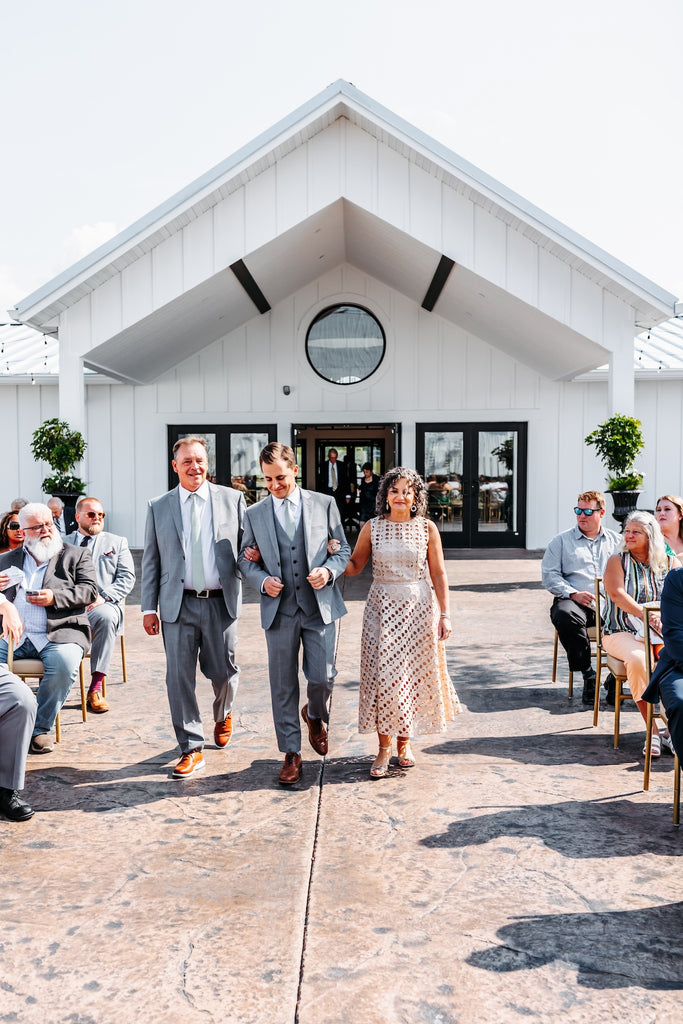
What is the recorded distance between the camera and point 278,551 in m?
4.39

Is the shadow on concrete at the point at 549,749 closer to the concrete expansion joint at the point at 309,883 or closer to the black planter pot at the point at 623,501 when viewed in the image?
the concrete expansion joint at the point at 309,883

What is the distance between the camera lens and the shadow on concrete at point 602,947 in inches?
104

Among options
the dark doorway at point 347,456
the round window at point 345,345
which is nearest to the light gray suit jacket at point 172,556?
the round window at point 345,345

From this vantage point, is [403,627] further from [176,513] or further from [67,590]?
[67,590]

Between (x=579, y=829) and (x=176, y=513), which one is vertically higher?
(x=176, y=513)

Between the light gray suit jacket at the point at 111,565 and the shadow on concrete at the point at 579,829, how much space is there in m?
3.27

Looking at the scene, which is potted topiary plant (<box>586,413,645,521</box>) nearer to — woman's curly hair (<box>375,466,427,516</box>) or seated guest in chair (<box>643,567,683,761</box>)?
woman's curly hair (<box>375,466,427,516</box>)

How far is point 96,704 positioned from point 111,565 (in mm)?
1117

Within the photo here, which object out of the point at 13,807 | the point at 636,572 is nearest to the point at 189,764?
the point at 13,807

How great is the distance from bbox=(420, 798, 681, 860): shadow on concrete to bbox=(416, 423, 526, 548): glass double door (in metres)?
11.6

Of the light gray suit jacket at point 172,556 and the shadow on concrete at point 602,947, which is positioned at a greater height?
the light gray suit jacket at point 172,556

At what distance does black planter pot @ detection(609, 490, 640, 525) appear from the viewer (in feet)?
37.9

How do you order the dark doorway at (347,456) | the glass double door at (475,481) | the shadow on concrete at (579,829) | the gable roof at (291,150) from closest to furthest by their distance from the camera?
1. the shadow on concrete at (579,829)
2. the gable roof at (291,150)
3. the glass double door at (475,481)
4. the dark doorway at (347,456)

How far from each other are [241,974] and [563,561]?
4419 millimetres
